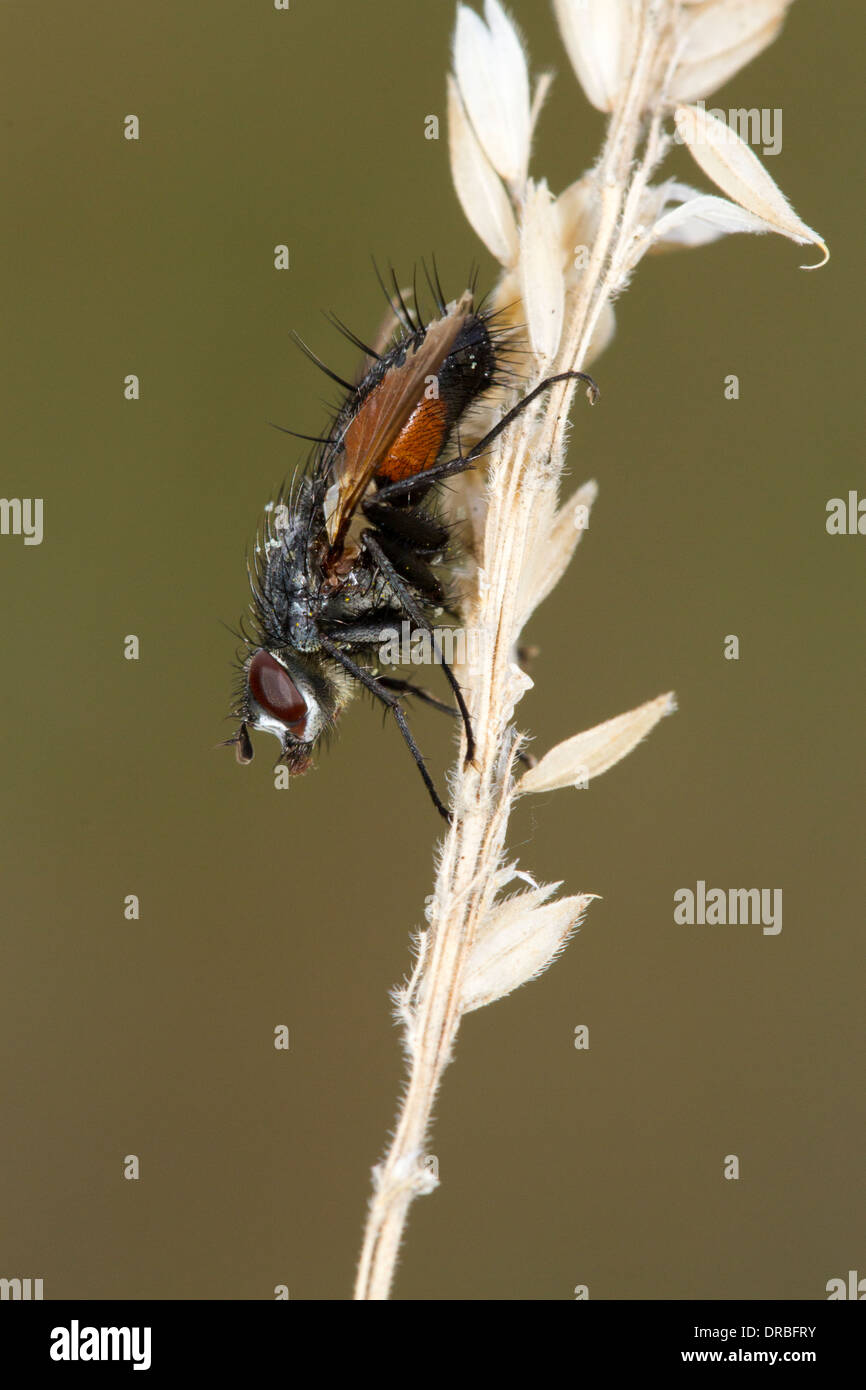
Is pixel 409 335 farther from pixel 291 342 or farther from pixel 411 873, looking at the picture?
pixel 411 873

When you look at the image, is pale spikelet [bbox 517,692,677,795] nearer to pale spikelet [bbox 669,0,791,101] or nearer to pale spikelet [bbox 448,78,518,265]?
pale spikelet [bbox 448,78,518,265]

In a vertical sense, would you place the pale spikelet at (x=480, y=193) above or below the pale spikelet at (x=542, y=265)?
above

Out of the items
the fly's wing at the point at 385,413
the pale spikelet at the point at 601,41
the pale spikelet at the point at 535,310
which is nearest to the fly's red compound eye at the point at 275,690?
the fly's wing at the point at 385,413

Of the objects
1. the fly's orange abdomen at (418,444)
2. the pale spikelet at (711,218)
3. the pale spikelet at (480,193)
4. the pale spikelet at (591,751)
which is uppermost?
the pale spikelet at (480,193)

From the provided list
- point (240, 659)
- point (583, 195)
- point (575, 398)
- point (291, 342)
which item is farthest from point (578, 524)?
point (291, 342)

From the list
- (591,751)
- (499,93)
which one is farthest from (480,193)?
(591,751)

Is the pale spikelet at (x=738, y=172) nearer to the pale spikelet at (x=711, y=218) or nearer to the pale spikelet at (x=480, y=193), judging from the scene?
the pale spikelet at (x=711, y=218)

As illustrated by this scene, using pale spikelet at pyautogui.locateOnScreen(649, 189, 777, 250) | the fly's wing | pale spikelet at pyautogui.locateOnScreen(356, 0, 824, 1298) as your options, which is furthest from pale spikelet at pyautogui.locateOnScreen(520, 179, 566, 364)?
the fly's wing
